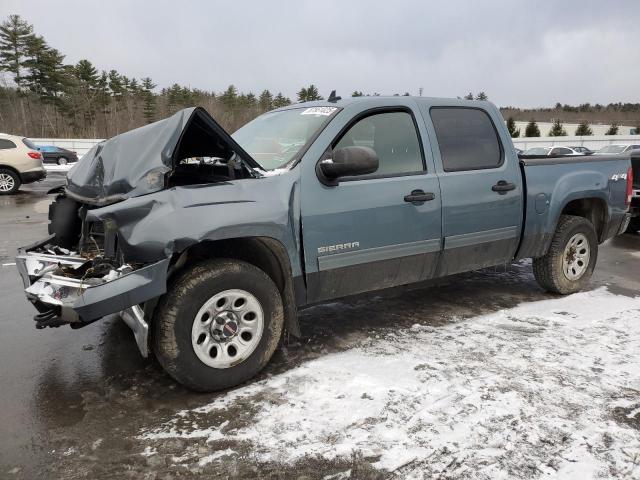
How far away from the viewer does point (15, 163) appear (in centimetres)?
1411

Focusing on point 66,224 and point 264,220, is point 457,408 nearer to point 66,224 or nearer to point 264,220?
point 264,220

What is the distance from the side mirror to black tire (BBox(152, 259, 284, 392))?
81 cm

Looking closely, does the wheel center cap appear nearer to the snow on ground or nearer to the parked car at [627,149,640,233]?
the snow on ground

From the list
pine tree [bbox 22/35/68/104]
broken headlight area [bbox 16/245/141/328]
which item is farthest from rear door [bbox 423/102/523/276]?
pine tree [bbox 22/35/68/104]

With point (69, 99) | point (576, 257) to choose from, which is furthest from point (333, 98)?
point (69, 99)

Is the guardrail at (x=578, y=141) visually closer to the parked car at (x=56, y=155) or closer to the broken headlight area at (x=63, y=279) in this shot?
the parked car at (x=56, y=155)

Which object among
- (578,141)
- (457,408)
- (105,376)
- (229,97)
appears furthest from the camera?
(229,97)

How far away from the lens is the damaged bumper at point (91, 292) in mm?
2652

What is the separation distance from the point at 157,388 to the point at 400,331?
1.95 meters

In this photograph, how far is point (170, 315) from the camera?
2795 mm

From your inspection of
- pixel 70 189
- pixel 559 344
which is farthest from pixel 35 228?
pixel 559 344

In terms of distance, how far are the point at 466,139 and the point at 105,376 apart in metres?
3.38

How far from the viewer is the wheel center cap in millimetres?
2963

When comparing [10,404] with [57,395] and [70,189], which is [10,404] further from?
[70,189]
